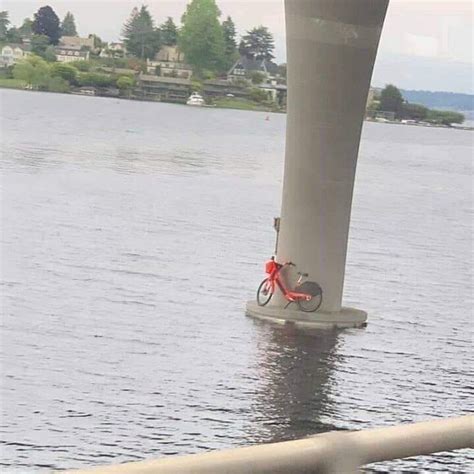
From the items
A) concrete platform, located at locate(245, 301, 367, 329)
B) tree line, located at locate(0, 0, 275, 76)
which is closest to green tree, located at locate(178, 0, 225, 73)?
tree line, located at locate(0, 0, 275, 76)

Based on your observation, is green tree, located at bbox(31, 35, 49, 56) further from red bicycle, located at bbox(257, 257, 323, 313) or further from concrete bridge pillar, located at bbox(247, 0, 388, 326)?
concrete bridge pillar, located at bbox(247, 0, 388, 326)

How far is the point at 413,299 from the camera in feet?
128

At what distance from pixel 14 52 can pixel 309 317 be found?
16446 cm

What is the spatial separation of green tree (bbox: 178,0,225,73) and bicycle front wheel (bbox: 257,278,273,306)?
115591 mm

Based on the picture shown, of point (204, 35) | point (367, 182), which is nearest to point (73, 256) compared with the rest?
point (367, 182)

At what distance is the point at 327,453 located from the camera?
3.78 meters

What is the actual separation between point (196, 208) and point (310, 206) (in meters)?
39.5

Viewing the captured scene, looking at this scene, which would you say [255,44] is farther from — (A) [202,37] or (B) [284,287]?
(B) [284,287]

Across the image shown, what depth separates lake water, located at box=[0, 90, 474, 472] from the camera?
1981 centimetres

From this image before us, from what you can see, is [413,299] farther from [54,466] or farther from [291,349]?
[54,466]

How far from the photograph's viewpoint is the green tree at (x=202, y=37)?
14700 centimetres

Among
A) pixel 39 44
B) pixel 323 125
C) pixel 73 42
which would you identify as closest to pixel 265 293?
pixel 323 125

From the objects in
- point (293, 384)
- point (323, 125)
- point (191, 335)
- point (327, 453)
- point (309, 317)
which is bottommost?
point (191, 335)

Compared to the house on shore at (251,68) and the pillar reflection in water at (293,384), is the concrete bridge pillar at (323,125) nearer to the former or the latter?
the pillar reflection in water at (293,384)
